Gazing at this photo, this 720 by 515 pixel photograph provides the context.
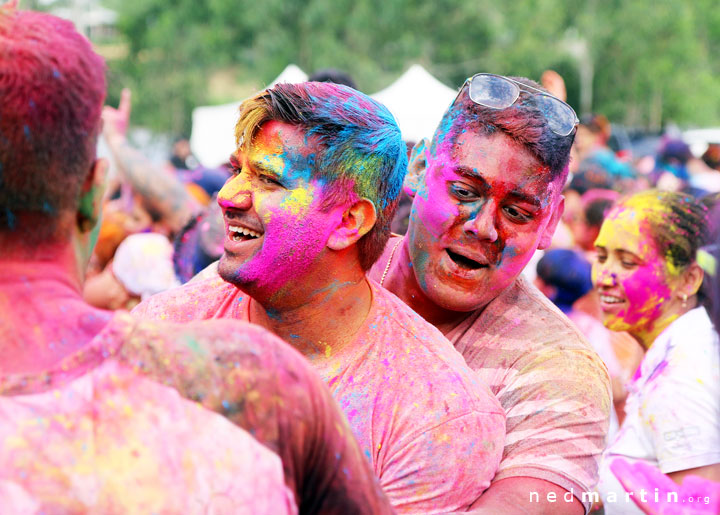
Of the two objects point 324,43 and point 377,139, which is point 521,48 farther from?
point 377,139

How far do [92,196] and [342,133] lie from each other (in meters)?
1.12

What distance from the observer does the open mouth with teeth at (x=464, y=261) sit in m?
3.04

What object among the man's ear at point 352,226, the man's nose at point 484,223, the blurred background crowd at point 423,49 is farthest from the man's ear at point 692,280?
the blurred background crowd at point 423,49

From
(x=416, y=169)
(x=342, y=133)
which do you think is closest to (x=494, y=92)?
(x=416, y=169)

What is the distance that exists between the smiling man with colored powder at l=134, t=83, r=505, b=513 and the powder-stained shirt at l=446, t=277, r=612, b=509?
29 centimetres

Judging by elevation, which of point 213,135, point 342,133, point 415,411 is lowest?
point 213,135

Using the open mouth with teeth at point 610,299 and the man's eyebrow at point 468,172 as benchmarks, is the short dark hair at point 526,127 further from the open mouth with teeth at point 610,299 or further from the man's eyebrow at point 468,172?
the open mouth with teeth at point 610,299

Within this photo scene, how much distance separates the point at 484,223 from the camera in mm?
2963

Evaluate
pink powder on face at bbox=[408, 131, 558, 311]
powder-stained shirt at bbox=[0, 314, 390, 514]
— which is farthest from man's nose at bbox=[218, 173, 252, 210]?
powder-stained shirt at bbox=[0, 314, 390, 514]

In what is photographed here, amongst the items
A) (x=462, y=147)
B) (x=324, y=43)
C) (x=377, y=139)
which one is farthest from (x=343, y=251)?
(x=324, y=43)

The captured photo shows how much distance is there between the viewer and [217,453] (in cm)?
143

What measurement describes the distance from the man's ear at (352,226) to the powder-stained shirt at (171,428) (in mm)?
1035

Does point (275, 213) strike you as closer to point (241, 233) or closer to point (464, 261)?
point (241, 233)

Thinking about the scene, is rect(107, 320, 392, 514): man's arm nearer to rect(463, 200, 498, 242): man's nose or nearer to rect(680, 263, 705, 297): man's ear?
rect(463, 200, 498, 242): man's nose
